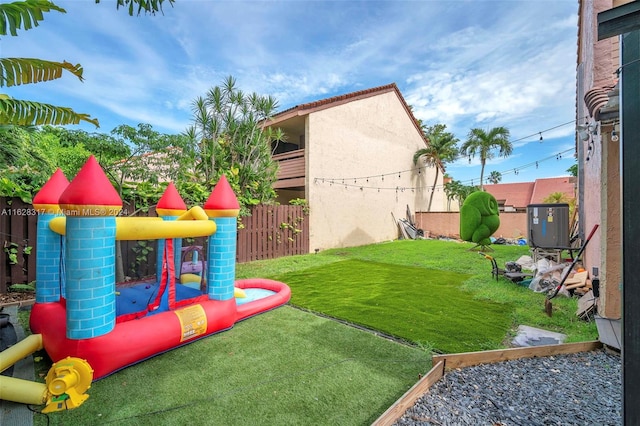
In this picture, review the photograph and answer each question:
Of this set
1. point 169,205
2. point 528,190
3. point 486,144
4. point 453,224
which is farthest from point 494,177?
point 169,205

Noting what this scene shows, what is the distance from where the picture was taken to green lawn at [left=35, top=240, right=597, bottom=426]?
2.25m

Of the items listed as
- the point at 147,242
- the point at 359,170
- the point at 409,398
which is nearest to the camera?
the point at 409,398

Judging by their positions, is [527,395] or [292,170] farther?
[292,170]

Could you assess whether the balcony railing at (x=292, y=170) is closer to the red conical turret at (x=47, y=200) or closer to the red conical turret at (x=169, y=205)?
the red conical turret at (x=169, y=205)

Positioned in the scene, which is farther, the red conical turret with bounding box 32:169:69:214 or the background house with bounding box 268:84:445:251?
the background house with bounding box 268:84:445:251

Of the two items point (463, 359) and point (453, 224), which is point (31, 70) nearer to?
point (463, 359)

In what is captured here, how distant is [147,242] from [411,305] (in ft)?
21.1

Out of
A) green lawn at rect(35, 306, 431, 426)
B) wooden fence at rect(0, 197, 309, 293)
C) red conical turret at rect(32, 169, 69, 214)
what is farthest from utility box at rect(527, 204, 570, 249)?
red conical turret at rect(32, 169, 69, 214)

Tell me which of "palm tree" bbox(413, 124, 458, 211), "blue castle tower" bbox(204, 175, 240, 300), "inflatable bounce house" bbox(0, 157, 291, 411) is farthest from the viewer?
"palm tree" bbox(413, 124, 458, 211)

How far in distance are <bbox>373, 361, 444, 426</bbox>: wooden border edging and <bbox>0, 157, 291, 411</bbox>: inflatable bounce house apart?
2532 mm

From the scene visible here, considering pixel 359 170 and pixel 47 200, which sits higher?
pixel 359 170

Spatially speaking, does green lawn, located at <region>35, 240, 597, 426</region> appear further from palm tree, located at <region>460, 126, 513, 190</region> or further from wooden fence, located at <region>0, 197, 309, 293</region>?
palm tree, located at <region>460, 126, 513, 190</region>

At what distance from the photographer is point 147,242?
6.84 m

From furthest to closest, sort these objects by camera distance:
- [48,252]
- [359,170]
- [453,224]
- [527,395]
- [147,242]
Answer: [453,224], [359,170], [147,242], [48,252], [527,395]
